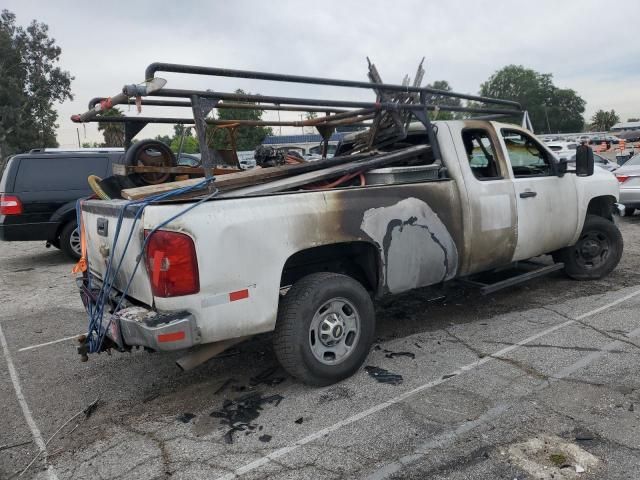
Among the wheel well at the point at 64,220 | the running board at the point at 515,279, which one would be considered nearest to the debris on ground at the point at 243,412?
the running board at the point at 515,279

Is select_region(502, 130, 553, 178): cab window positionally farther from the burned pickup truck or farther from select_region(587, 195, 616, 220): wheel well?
select_region(587, 195, 616, 220): wheel well

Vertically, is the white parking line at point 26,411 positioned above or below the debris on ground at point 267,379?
below

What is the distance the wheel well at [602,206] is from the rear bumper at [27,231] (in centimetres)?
812

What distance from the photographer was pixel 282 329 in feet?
11.8

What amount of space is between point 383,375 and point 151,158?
2.73 meters

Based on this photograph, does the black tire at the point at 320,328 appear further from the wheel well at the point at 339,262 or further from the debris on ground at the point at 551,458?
the debris on ground at the point at 551,458

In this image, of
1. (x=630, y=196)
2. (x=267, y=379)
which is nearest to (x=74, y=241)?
(x=267, y=379)

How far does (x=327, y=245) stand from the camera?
151 inches

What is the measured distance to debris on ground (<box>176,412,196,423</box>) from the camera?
3451 mm

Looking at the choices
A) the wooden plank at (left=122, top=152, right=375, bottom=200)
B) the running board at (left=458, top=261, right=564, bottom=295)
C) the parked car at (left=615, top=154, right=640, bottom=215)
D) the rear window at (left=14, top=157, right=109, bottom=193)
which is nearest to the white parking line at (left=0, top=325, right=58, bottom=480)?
the wooden plank at (left=122, top=152, right=375, bottom=200)

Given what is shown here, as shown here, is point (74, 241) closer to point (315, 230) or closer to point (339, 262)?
point (339, 262)

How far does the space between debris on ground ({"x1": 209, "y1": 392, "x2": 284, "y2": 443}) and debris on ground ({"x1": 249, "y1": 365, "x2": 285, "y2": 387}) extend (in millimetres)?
172

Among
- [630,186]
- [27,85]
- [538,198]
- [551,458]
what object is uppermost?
[27,85]

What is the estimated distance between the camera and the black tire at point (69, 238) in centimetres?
898
